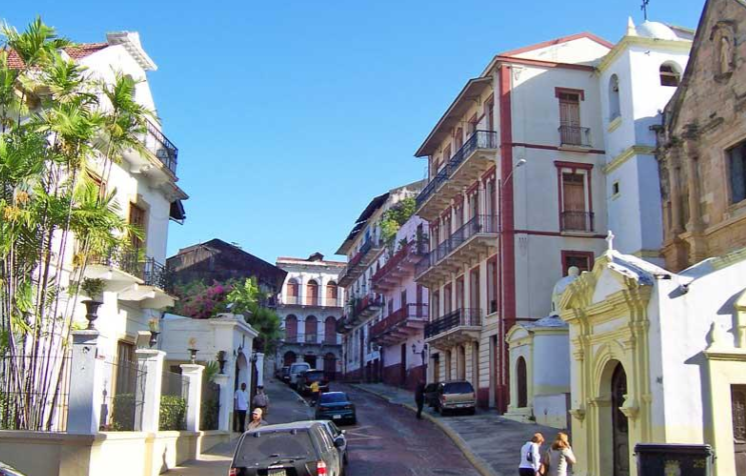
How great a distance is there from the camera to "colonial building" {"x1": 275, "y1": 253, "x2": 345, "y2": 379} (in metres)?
83.3

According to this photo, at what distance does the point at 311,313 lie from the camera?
84.4 metres

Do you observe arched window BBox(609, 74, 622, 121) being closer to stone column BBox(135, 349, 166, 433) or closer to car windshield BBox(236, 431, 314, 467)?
stone column BBox(135, 349, 166, 433)

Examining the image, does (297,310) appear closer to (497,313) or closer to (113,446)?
(497,313)

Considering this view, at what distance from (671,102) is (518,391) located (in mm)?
11408

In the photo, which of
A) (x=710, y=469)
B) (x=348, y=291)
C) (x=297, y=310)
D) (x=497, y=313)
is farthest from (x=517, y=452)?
(x=297, y=310)

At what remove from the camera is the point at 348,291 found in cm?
7456

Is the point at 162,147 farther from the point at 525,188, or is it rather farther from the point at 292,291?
the point at 292,291

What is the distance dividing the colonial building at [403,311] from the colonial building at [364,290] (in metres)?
2.49

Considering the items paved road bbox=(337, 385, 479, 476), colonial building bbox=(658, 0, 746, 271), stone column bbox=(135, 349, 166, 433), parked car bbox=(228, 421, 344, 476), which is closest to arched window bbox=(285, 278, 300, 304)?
paved road bbox=(337, 385, 479, 476)

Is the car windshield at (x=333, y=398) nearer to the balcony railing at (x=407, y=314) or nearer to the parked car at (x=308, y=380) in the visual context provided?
the parked car at (x=308, y=380)

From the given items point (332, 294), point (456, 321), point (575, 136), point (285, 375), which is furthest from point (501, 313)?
point (332, 294)

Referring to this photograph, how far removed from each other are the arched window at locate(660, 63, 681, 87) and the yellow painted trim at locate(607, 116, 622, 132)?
221 centimetres

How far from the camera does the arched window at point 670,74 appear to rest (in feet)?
109

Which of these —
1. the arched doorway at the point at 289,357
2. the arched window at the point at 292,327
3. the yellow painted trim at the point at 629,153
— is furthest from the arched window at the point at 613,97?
the arched doorway at the point at 289,357
